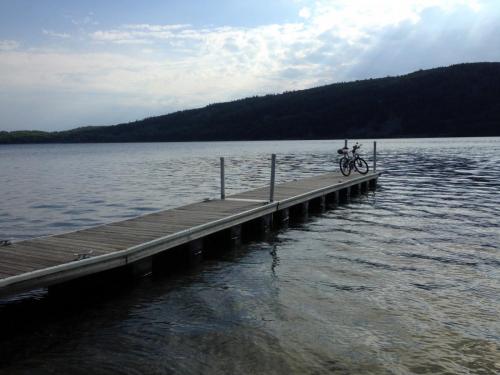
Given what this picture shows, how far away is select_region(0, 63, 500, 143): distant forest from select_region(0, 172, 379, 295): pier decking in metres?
135

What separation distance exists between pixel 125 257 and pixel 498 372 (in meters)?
6.07

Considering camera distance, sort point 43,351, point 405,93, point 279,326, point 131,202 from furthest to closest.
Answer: point 405,93 → point 131,202 → point 279,326 → point 43,351

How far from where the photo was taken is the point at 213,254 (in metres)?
12.3

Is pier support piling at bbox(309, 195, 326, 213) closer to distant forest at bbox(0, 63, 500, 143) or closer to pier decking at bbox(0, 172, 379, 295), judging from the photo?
pier decking at bbox(0, 172, 379, 295)

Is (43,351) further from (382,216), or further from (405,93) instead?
(405,93)

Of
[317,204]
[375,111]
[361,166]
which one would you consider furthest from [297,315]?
[375,111]

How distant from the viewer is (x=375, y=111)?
154m

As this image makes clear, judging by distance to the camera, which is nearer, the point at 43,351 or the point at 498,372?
the point at 498,372

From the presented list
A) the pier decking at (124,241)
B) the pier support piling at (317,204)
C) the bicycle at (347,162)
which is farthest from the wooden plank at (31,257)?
the bicycle at (347,162)

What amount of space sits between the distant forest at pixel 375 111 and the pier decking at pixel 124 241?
135077 mm

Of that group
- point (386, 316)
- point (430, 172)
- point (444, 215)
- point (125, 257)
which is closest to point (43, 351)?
point (125, 257)

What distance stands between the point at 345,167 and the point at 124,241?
58.0 feet

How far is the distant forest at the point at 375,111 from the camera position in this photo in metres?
138

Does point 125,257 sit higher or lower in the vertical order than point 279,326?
higher
